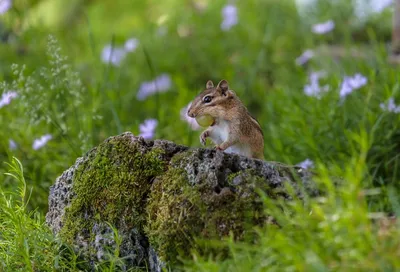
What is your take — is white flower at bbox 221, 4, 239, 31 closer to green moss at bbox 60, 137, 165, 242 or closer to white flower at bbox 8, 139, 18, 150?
white flower at bbox 8, 139, 18, 150

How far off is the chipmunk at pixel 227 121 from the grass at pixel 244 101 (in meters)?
0.51

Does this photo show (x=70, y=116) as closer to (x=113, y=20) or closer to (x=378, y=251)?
(x=378, y=251)

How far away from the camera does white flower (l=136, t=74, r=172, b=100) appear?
6387 mm

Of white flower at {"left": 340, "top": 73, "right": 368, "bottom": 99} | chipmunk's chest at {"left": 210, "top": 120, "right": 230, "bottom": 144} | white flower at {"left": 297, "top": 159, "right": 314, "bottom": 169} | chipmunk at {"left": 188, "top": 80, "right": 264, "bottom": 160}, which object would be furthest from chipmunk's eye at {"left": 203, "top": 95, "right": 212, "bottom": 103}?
white flower at {"left": 340, "top": 73, "right": 368, "bottom": 99}

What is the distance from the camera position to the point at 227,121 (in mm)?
3461

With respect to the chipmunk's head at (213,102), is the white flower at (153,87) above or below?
above

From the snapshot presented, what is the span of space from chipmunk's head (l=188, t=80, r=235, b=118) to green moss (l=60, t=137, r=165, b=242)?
525 millimetres

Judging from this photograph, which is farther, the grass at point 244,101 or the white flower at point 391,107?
the white flower at point 391,107

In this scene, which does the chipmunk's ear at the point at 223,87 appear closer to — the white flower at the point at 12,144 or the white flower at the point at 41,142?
the white flower at the point at 41,142

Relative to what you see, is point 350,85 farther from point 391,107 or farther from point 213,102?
point 213,102

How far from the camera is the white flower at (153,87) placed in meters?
6.39

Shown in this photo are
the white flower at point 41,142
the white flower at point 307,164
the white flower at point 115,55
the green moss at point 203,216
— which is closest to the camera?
the green moss at point 203,216

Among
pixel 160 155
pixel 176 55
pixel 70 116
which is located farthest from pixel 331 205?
pixel 176 55

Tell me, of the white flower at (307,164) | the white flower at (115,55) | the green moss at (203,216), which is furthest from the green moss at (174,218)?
the white flower at (115,55)
